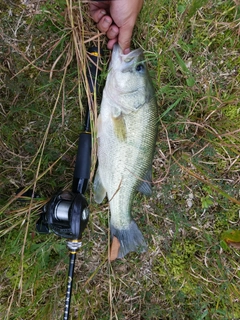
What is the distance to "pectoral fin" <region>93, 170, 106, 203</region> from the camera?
2.26 metres

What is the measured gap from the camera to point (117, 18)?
2.10m

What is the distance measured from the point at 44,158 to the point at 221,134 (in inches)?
55.9

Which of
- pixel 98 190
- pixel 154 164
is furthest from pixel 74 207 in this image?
pixel 154 164

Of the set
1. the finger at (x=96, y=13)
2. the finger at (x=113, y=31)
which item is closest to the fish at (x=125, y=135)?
the finger at (x=113, y=31)

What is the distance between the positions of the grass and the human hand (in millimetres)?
79

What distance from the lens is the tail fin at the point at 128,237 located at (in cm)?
230

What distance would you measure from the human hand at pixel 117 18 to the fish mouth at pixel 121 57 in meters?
0.04

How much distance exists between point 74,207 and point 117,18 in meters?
1.32

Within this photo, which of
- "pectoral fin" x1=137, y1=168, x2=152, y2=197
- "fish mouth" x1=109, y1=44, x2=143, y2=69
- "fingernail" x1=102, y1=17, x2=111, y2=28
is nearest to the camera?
"fish mouth" x1=109, y1=44, x2=143, y2=69

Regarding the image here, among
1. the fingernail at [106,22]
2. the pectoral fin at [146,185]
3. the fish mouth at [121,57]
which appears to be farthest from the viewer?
the pectoral fin at [146,185]

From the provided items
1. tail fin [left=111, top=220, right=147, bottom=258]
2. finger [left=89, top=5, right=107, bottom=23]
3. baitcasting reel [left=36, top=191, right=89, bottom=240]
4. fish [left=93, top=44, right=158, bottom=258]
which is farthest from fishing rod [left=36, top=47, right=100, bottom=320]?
tail fin [left=111, top=220, right=147, bottom=258]

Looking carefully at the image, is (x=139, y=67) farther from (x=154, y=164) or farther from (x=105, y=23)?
(x=154, y=164)

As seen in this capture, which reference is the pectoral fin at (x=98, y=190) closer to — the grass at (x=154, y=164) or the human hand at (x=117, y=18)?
the grass at (x=154, y=164)

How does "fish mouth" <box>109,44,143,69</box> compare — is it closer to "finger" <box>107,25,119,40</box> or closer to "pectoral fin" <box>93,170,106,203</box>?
"finger" <box>107,25,119,40</box>
